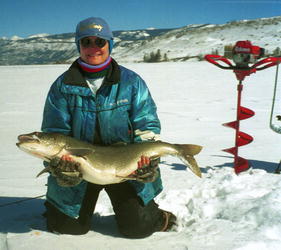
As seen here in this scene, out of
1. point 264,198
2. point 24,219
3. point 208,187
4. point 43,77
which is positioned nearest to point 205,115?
point 208,187

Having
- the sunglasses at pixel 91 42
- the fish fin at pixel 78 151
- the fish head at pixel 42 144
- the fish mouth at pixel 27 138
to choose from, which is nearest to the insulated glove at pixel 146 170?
the fish fin at pixel 78 151

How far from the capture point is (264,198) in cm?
312

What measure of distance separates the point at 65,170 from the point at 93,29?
1125 millimetres

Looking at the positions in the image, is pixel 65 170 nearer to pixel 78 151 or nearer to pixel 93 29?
pixel 78 151

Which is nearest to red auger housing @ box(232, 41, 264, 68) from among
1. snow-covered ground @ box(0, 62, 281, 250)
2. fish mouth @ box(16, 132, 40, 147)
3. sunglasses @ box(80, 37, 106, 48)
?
snow-covered ground @ box(0, 62, 281, 250)

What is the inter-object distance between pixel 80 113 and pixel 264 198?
173 centimetres

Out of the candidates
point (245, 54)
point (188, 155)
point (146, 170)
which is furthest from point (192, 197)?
point (245, 54)

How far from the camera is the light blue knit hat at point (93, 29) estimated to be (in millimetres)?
2855

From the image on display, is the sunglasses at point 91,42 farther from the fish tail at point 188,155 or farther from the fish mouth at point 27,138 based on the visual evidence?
the fish tail at point 188,155

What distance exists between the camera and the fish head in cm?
245

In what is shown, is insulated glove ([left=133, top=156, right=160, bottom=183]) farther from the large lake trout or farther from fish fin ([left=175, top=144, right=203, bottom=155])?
fish fin ([left=175, top=144, right=203, bottom=155])

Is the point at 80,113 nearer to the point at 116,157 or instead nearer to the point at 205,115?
the point at 116,157

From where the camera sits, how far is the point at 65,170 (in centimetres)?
259

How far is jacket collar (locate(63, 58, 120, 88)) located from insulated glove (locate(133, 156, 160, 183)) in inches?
27.2
